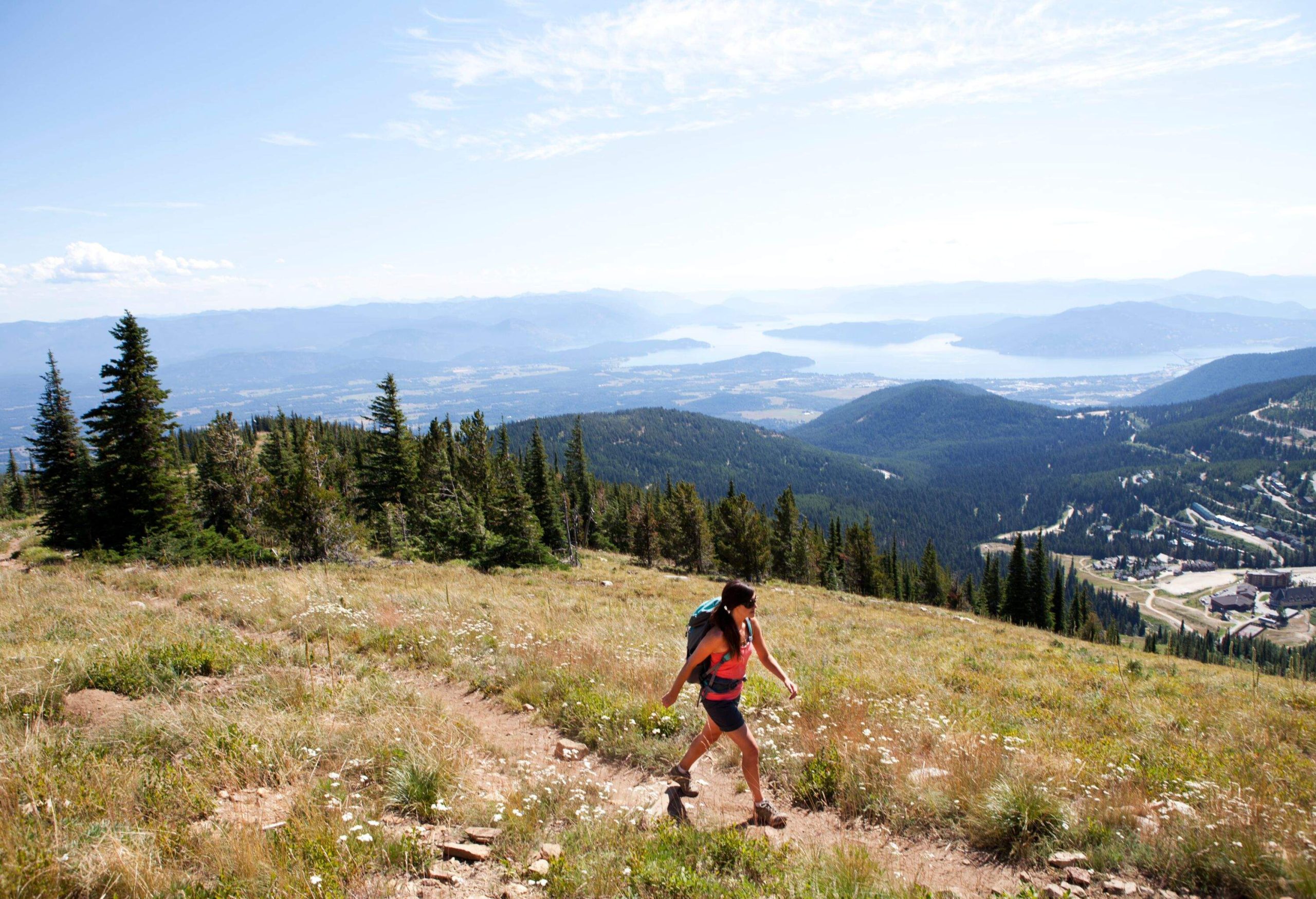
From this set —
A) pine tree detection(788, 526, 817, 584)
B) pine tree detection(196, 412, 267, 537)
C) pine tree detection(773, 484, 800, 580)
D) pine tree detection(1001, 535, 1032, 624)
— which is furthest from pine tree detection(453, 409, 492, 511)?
pine tree detection(1001, 535, 1032, 624)

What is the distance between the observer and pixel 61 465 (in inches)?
1358

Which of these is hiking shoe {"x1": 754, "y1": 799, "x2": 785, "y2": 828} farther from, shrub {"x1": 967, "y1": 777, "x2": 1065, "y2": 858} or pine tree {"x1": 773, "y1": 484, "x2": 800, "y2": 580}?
pine tree {"x1": 773, "y1": 484, "x2": 800, "y2": 580}

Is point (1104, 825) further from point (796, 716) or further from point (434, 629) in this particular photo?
point (434, 629)

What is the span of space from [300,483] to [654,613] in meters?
17.8

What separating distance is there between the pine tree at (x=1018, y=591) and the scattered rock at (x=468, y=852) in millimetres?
77028

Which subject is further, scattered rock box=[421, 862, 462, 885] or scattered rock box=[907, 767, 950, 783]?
scattered rock box=[907, 767, 950, 783]

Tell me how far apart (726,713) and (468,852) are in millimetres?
2370

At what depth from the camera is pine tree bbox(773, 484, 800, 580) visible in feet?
212

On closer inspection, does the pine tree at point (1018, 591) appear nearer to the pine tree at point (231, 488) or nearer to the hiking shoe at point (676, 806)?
the pine tree at point (231, 488)

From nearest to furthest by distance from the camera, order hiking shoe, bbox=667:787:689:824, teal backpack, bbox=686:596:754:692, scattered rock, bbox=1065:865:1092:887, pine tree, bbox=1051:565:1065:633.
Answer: scattered rock, bbox=1065:865:1092:887
hiking shoe, bbox=667:787:689:824
teal backpack, bbox=686:596:754:692
pine tree, bbox=1051:565:1065:633

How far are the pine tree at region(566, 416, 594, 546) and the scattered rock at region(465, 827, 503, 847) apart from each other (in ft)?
197

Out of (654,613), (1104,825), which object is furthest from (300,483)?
(1104,825)

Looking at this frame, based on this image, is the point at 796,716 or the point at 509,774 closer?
the point at 509,774

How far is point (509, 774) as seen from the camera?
573cm
